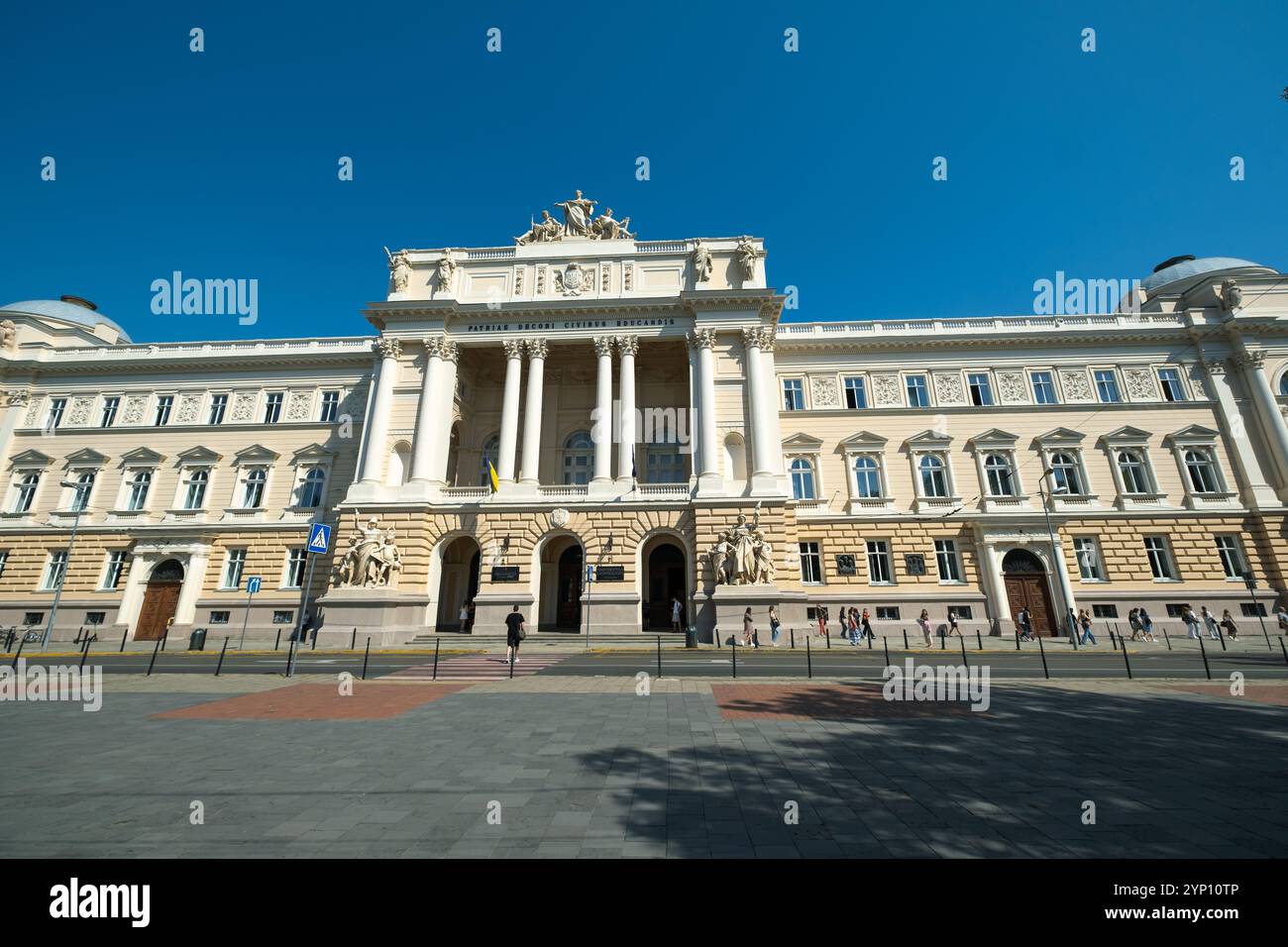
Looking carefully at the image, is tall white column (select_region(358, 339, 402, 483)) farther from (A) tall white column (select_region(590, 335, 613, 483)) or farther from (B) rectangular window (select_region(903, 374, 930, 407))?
(B) rectangular window (select_region(903, 374, 930, 407))

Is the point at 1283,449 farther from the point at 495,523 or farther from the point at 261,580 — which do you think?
the point at 261,580

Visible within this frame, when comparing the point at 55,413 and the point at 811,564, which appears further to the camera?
the point at 55,413

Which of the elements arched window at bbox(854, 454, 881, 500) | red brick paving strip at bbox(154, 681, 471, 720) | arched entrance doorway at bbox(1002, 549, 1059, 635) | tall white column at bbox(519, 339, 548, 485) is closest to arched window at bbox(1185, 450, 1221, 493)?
arched entrance doorway at bbox(1002, 549, 1059, 635)

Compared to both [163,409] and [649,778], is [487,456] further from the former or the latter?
[649,778]

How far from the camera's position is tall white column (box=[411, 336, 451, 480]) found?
27.0m

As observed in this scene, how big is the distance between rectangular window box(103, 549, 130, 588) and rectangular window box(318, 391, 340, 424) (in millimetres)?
12511

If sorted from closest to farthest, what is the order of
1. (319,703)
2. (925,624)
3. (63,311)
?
(319,703)
(925,624)
(63,311)

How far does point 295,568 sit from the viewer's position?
28594mm

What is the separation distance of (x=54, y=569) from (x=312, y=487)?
14.0 meters

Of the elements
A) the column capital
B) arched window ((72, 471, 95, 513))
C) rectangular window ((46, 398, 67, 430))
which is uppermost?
the column capital

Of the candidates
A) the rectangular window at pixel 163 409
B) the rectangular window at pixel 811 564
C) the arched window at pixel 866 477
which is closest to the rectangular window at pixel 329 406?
the rectangular window at pixel 163 409

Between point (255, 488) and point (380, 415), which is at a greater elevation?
point (380, 415)

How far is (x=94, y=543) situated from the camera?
28953 millimetres

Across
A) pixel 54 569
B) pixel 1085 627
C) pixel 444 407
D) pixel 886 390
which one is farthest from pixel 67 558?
pixel 1085 627
